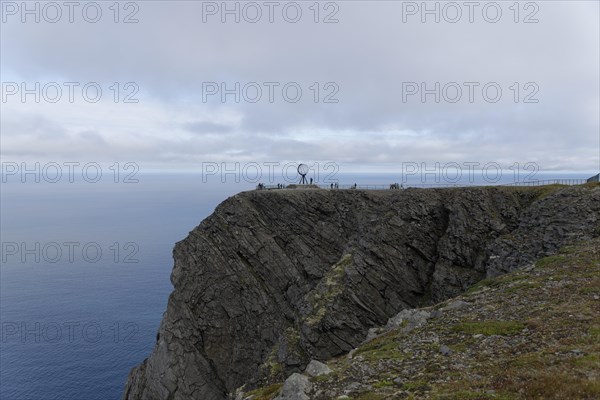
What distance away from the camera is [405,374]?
54.8 feet

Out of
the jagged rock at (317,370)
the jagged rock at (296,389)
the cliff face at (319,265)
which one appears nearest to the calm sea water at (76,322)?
the cliff face at (319,265)

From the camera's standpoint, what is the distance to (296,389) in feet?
56.9

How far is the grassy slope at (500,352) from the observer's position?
44.7ft

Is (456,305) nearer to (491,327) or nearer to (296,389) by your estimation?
(491,327)

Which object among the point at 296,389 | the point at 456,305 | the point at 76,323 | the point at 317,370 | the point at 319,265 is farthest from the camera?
the point at 76,323

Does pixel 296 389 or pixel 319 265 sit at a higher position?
pixel 296 389

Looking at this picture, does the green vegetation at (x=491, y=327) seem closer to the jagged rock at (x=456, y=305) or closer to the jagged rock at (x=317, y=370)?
the jagged rock at (x=456, y=305)

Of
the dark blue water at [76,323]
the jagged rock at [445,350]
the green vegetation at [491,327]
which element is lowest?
the dark blue water at [76,323]

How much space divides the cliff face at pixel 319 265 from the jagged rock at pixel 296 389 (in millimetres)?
24900

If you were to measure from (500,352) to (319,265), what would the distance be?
40.2m

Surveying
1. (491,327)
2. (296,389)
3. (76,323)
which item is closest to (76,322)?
(76,323)

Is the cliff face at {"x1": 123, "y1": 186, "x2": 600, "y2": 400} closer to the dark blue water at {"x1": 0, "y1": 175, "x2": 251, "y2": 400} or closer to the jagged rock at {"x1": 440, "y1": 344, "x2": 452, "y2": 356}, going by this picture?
the jagged rock at {"x1": 440, "y1": 344, "x2": 452, "y2": 356}

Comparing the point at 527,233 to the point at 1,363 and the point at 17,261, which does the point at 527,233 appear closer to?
the point at 1,363

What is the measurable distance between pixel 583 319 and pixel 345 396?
40.3 feet
